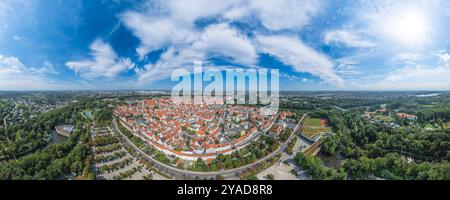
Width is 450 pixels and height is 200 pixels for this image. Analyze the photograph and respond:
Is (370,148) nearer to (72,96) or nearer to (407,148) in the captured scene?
(407,148)

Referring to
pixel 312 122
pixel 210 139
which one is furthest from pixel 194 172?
pixel 312 122

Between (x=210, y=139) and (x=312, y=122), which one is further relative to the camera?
(x=312, y=122)

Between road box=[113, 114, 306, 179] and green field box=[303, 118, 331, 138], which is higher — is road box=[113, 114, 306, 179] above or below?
below

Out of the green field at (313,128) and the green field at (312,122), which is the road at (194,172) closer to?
the green field at (313,128)

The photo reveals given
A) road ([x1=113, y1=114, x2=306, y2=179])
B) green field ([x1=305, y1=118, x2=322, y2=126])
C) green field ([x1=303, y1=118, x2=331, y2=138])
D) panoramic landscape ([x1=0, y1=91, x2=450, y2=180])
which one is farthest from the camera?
green field ([x1=305, y1=118, x2=322, y2=126])

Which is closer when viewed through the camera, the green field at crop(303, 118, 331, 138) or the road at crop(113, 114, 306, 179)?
the road at crop(113, 114, 306, 179)

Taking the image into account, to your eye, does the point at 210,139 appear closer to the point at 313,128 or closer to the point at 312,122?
the point at 313,128

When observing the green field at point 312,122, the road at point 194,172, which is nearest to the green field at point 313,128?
the green field at point 312,122

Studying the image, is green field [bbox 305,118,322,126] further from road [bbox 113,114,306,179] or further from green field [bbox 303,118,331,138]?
road [bbox 113,114,306,179]

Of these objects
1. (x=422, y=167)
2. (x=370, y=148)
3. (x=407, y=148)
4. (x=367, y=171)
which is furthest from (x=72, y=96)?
(x=407, y=148)

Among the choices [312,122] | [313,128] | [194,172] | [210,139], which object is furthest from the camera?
[312,122]

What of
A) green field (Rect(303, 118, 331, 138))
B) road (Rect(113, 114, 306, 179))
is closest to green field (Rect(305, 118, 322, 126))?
green field (Rect(303, 118, 331, 138))

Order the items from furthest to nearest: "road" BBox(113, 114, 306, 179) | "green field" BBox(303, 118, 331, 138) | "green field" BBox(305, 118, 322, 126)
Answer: "green field" BBox(305, 118, 322, 126)
"green field" BBox(303, 118, 331, 138)
"road" BBox(113, 114, 306, 179)

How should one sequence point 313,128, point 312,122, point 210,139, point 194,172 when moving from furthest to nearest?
point 312,122 → point 313,128 → point 210,139 → point 194,172
